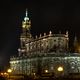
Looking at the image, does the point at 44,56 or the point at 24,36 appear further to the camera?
the point at 24,36

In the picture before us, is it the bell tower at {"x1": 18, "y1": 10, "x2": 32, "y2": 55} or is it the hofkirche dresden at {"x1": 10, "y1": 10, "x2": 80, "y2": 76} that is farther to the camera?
the bell tower at {"x1": 18, "y1": 10, "x2": 32, "y2": 55}

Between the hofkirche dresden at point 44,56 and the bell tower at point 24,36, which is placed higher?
the bell tower at point 24,36

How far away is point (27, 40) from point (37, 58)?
33123 mm

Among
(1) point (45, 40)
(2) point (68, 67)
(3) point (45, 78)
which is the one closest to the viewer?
(3) point (45, 78)

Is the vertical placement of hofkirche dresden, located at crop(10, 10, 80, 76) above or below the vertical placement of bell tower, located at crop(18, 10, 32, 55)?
below

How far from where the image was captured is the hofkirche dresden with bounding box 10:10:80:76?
13725cm

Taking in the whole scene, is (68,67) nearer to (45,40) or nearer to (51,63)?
(51,63)

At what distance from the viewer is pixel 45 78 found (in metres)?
60.4

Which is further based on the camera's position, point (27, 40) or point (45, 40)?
point (27, 40)

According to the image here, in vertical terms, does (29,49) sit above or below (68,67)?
above

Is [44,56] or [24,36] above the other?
[24,36]

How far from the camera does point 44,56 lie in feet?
463

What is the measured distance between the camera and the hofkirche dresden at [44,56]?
5404 inches

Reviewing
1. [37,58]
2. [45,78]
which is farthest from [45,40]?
[45,78]
